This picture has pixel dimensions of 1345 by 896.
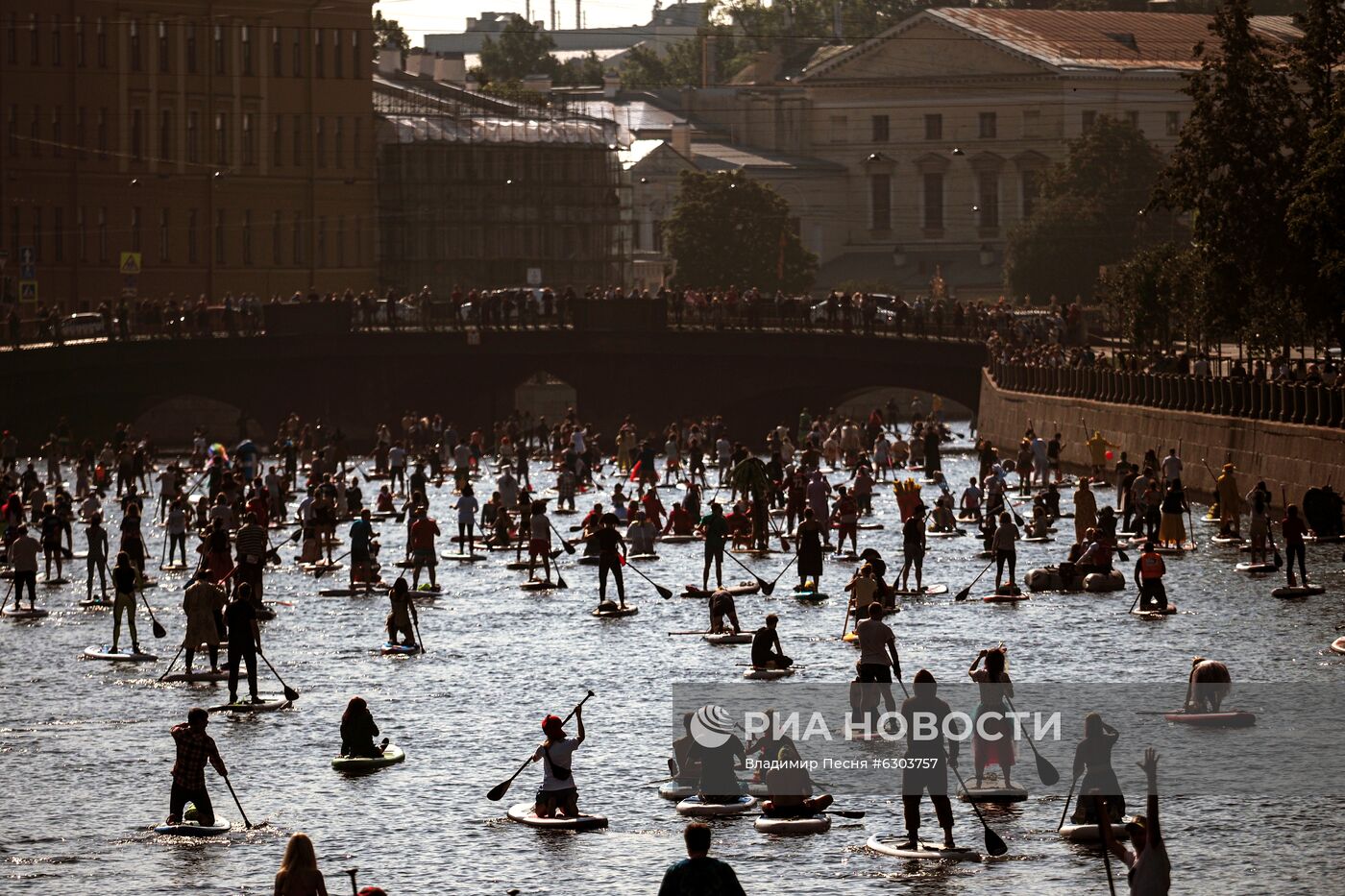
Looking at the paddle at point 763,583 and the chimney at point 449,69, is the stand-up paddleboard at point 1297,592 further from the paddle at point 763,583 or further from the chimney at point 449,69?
the chimney at point 449,69

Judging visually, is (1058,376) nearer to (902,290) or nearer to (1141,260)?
(1141,260)


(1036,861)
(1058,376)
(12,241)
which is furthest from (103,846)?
(12,241)

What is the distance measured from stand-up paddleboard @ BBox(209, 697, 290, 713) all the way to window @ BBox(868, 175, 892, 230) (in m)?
138

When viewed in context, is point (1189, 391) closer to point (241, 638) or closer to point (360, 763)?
point (241, 638)

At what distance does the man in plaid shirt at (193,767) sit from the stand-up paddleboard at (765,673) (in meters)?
11.8

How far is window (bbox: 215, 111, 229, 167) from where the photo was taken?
126625 millimetres

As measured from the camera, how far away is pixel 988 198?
17500cm

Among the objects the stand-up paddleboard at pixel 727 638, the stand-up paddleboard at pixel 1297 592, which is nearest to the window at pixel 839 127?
the stand-up paddleboard at pixel 1297 592

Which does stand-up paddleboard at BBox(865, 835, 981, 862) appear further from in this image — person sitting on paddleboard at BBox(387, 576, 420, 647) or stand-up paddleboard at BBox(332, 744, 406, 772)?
person sitting on paddleboard at BBox(387, 576, 420, 647)

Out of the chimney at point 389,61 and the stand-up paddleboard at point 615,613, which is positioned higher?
the chimney at point 389,61

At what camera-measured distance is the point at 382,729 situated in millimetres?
40188

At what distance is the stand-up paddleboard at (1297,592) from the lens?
52.6m

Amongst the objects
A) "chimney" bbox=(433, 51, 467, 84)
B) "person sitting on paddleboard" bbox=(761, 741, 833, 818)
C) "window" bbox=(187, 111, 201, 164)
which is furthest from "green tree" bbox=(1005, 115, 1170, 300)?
"person sitting on paddleboard" bbox=(761, 741, 833, 818)

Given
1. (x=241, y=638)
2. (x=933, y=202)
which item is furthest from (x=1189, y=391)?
(x=933, y=202)
